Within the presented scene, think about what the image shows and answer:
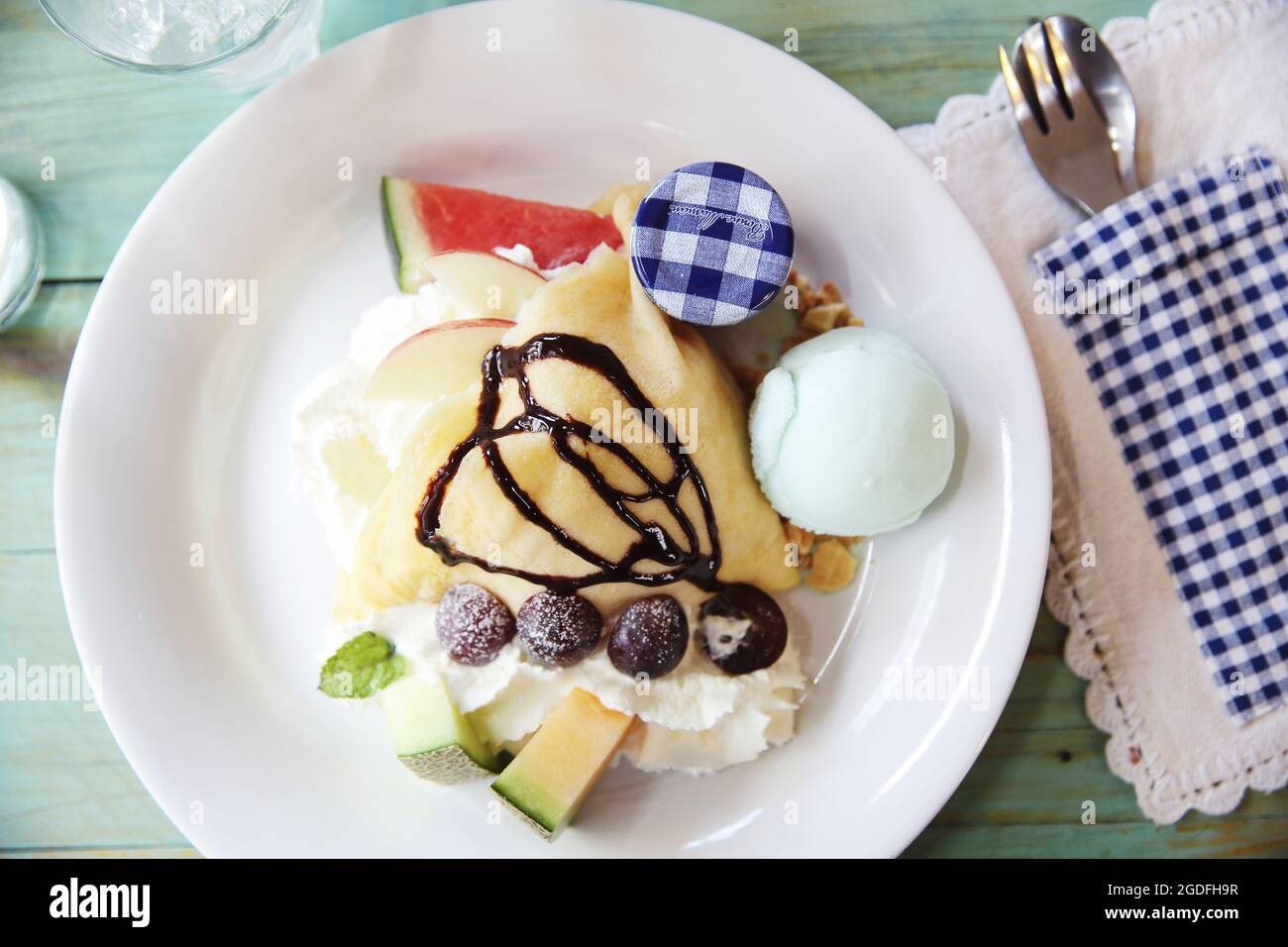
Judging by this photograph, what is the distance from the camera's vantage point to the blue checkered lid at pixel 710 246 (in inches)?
67.1

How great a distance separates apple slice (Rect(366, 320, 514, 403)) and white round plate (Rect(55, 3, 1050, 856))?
0.30 meters

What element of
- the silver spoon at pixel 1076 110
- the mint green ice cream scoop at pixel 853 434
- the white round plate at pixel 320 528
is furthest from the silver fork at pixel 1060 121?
the mint green ice cream scoop at pixel 853 434

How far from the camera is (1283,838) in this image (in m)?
1.97

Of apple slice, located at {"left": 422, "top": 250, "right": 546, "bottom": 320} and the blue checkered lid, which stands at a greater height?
the blue checkered lid

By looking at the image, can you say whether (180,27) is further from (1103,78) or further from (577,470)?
(1103,78)

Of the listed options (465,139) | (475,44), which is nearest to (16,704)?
(465,139)

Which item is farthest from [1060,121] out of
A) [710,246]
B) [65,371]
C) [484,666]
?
[65,371]

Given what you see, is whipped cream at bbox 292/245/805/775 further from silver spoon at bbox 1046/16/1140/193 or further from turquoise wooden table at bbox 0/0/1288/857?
silver spoon at bbox 1046/16/1140/193

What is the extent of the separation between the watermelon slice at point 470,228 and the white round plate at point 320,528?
0.08m

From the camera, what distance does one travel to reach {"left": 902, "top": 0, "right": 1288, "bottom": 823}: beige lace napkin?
1.94m

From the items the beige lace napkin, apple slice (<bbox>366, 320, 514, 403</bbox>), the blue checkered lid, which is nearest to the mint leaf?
apple slice (<bbox>366, 320, 514, 403</bbox>)

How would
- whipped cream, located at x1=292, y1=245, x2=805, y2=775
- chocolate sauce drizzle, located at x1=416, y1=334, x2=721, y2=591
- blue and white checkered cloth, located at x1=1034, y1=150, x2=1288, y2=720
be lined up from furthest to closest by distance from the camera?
blue and white checkered cloth, located at x1=1034, y1=150, x2=1288, y2=720
whipped cream, located at x1=292, y1=245, x2=805, y2=775
chocolate sauce drizzle, located at x1=416, y1=334, x2=721, y2=591
